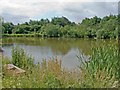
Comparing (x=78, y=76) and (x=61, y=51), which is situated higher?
(x=78, y=76)

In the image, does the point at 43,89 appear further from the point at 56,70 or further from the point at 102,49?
the point at 102,49

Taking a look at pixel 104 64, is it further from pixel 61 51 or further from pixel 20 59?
pixel 61 51

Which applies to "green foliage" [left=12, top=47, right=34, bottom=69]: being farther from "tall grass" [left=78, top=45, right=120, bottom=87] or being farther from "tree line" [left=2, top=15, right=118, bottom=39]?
"tree line" [left=2, top=15, right=118, bottom=39]

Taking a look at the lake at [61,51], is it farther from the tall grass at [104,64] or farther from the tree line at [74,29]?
the tree line at [74,29]

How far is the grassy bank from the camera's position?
330 centimetres

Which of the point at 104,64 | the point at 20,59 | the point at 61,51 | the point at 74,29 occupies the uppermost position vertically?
the point at 74,29

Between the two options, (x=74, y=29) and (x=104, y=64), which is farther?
(x=74, y=29)

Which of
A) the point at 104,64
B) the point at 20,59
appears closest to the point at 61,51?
the point at 20,59

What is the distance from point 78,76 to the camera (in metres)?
3.96

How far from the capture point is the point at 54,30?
51.1 metres

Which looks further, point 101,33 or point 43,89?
point 101,33

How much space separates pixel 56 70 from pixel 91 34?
41.8 metres

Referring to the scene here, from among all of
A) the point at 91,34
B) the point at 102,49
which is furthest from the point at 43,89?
the point at 91,34

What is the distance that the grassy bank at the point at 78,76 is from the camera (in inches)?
130
